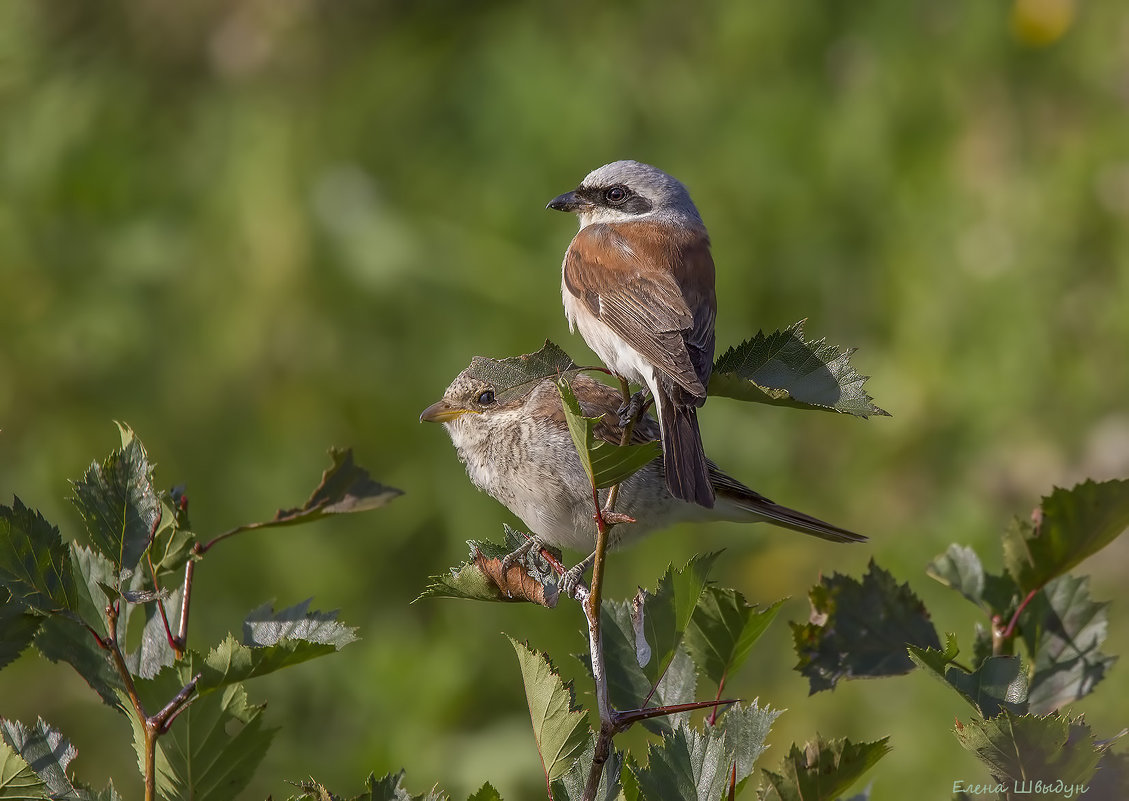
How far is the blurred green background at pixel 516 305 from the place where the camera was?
5.12m

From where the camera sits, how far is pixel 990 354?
5.58m

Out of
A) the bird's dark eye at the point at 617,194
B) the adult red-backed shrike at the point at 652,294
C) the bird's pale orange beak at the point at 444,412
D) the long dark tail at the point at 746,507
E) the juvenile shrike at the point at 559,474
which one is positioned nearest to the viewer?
the adult red-backed shrike at the point at 652,294

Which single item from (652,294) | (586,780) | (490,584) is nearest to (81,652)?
(490,584)

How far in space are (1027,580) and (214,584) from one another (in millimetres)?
4350

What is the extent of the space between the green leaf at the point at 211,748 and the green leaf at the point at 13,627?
0.56 ft

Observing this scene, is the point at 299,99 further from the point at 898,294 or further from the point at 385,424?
the point at 898,294

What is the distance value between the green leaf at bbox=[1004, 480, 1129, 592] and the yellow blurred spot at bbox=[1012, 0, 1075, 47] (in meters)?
5.35

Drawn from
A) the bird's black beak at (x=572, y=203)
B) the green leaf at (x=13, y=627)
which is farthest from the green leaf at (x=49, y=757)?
the bird's black beak at (x=572, y=203)

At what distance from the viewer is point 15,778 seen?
1.55m

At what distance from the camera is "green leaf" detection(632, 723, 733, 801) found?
1.59m

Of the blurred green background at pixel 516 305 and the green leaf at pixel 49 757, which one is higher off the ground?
the green leaf at pixel 49 757

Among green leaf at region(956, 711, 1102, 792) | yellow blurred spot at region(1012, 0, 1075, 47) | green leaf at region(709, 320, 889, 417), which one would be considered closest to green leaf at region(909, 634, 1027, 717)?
green leaf at region(956, 711, 1102, 792)

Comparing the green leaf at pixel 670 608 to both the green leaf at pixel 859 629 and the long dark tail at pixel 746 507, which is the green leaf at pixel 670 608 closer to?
the green leaf at pixel 859 629

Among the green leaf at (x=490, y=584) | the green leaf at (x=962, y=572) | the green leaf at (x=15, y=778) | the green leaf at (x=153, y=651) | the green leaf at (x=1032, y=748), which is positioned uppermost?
the green leaf at (x=490, y=584)
